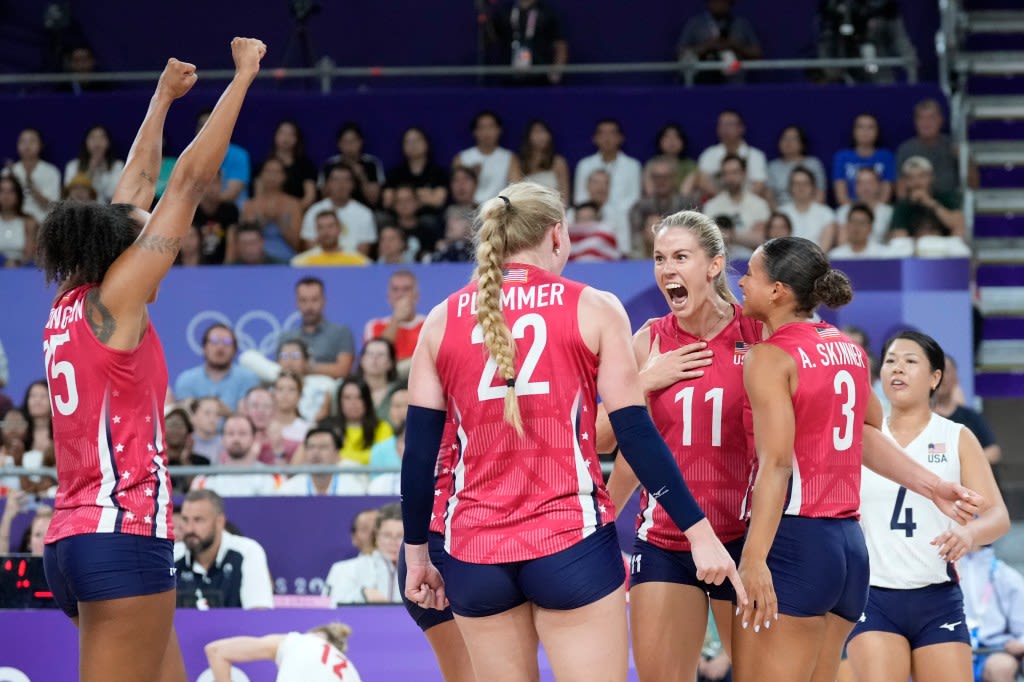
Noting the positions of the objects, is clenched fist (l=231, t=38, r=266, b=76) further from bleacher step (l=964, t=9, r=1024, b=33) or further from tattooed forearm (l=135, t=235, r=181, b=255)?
bleacher step (l=964, t=9, r=1024, b=33)

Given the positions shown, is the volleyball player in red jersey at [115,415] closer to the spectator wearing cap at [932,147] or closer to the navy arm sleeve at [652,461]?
the navy arm sleeve at [652,461]

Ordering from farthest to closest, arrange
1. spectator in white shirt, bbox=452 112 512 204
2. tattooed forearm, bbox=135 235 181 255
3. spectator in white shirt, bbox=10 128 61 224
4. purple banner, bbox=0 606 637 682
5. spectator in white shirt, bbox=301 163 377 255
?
spectator in white shirt, bbox=10 128 61 224, spectator in white shirt, bbox=452 112 512 204, spectator in white shirt, bbox=301 163 377 255, purple banner, bbox=0 606 637 682, tattooed forearm, bbox=135 235 181 255

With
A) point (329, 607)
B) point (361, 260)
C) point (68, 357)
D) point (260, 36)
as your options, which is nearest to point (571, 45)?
point (260, 36)

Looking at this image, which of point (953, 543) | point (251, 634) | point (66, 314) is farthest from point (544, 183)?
point (66, 314)

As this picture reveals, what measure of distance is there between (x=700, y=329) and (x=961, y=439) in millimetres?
1385

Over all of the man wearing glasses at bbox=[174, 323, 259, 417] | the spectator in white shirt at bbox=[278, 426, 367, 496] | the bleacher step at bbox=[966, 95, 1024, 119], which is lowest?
the spectator in white shirt at bbox=[278, 426, 367, 496]

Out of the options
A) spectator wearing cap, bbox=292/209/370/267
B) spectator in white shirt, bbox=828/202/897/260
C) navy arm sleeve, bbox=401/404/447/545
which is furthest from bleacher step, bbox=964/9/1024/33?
navy arm sleeve, bbox=401/404/447/545

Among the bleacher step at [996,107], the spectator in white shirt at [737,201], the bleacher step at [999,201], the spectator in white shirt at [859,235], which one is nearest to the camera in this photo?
the spectator in white shirt at [859,235]

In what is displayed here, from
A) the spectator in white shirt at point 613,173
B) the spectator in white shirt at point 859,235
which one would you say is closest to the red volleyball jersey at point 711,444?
the spectator in white shirt at point 859,235

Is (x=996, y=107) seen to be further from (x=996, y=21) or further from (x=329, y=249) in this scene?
(x=329, y=249)

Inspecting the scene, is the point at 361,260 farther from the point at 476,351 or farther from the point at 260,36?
the point at 476,351

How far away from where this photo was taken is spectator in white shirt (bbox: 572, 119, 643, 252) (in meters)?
11.0

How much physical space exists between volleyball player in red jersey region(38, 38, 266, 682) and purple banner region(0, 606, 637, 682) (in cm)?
220

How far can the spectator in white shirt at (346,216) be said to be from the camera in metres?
10.9
